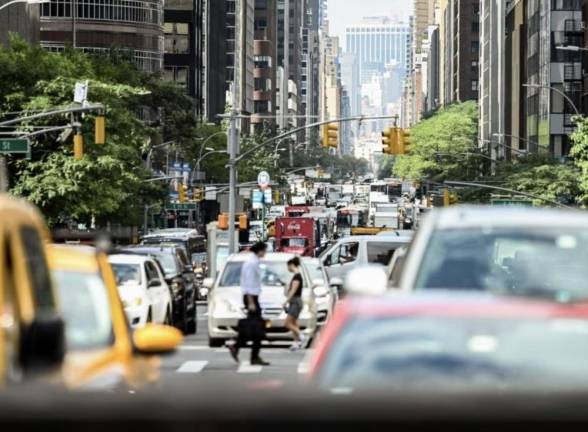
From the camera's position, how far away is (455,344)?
5285mm

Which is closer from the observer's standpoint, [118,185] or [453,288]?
[453,288]

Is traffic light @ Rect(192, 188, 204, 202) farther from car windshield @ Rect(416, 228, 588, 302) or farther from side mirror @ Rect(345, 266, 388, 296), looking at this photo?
side mirror @ Rect(345, 266, 388, 296)

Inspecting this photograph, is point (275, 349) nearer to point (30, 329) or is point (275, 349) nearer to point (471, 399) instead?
point (30, 329)

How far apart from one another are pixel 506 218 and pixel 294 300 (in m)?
15.6

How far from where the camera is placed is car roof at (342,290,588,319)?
5598mm

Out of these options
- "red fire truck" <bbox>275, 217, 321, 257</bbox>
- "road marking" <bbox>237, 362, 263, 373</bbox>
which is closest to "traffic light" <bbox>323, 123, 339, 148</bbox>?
"red fire truck" <bbox>275, 217, 321, 257</bbox>

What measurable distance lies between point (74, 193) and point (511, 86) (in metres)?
107

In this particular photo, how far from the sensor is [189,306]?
34344 millimetres

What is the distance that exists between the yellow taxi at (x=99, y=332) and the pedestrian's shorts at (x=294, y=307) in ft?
54.9

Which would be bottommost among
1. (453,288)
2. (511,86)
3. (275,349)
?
(275,349)

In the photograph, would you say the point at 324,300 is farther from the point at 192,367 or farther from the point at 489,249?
the point at 489,249

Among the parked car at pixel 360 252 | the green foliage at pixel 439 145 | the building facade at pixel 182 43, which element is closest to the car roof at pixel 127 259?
the parked car at pixel 360 252

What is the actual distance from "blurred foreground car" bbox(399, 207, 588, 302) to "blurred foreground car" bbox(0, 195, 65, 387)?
3.65 meters

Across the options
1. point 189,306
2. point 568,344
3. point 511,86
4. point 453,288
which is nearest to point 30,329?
point 568,344
